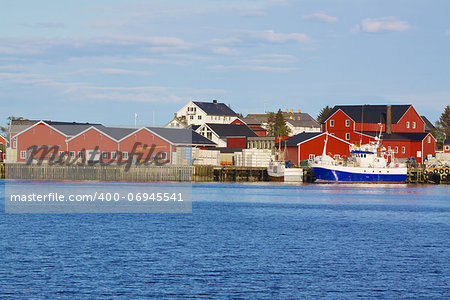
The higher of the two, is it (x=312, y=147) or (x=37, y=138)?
(x=37, y=138)

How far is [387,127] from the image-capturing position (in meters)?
106

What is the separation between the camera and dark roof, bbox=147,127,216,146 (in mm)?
90662

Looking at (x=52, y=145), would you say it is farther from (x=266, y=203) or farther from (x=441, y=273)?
(x=441, y=273)

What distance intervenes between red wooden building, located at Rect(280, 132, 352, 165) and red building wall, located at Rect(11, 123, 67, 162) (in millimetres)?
29979

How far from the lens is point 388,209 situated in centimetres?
5644

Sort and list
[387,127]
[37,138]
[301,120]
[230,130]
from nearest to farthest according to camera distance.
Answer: [37,138]
[387,127]
[230,130]
[301,120]

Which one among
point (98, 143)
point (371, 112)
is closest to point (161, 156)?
point (98, 143)

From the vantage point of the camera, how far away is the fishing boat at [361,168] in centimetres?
8544

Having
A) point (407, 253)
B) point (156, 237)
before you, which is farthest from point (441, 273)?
point (156, 237)

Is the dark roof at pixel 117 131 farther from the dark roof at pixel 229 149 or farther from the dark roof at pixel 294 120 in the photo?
the dark roof at pixel 294 120

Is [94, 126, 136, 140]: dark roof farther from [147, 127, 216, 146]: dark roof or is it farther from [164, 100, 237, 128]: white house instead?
[164, 100, 237, 128]: white house

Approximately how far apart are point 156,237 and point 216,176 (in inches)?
2340

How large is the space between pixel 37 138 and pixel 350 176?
1540 inches

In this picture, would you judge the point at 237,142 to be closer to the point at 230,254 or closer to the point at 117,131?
the point at 117,131
